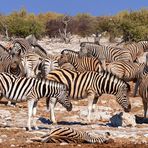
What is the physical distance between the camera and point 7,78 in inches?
A: 511

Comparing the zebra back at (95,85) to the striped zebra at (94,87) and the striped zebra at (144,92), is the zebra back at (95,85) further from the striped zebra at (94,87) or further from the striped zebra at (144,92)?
the striped zebra at (144,92)

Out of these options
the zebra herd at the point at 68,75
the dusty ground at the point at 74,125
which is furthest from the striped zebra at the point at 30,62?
the dusty ground at the point at 74,125

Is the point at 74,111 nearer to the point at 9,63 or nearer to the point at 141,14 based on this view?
the point at 9,63

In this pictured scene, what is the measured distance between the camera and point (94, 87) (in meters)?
14.6

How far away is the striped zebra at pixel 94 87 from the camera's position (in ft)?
47.1

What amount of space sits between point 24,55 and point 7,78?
791 cm

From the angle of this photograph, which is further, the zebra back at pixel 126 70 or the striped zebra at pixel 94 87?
the zebra back at pixel 126 70

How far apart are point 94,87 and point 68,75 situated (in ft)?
3.19

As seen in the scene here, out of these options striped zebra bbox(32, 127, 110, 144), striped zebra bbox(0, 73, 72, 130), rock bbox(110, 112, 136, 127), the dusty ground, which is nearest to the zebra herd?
striped zebra bbox(0, 73, 72, 130)

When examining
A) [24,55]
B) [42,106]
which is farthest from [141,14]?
[42,106]

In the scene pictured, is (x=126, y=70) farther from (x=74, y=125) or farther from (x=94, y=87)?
(x=74, y=125)

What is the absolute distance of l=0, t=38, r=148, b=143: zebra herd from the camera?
1283 centimetres

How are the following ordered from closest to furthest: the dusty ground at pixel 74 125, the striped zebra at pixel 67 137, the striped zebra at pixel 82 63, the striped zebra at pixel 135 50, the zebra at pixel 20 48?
the striped zebra at pixel 67 137, the dusty ground at pixel 74 125, the striped zebra at pixel 82 63, the zebra at pixel 20 48, the striped zebra at pixel 135 50

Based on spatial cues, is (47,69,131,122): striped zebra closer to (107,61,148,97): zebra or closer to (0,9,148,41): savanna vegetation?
(107,61,148,97): zebra
